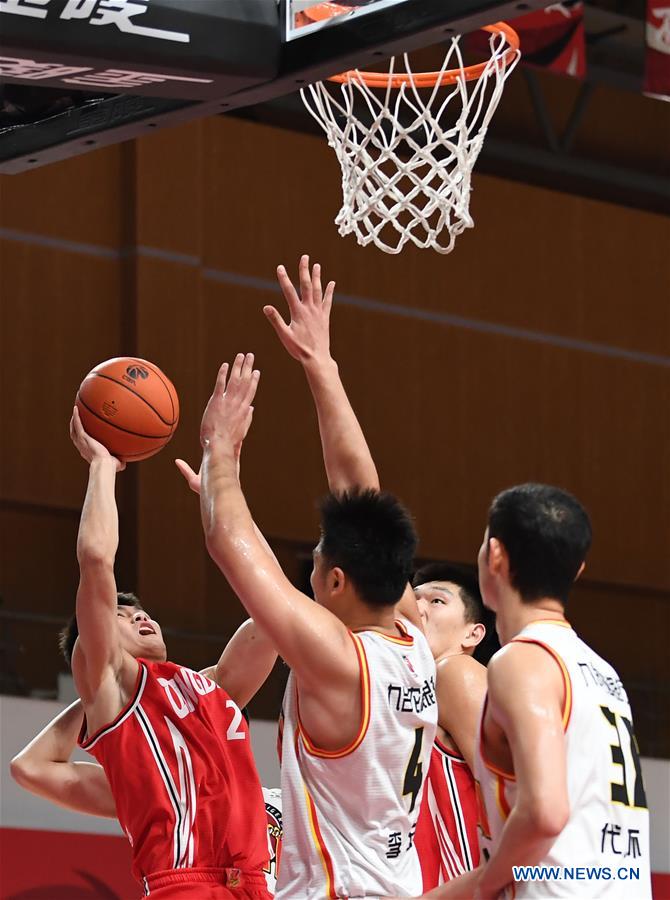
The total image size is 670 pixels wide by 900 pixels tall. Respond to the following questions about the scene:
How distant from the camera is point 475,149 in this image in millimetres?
5328

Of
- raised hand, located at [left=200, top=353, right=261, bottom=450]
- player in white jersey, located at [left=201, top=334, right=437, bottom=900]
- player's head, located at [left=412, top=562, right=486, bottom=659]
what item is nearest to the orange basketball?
raised hand, located at [left=200, top=353, right=261, bottom=450]

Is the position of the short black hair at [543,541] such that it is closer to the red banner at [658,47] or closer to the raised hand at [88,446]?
the raised hand at [88,446]

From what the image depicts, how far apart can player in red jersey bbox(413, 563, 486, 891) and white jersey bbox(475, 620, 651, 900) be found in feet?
4.84

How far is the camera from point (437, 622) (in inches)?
179

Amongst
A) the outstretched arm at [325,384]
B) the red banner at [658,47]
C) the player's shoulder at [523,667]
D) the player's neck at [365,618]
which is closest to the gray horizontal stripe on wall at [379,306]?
the red banner at [658,47]

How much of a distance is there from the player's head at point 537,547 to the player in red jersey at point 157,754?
1.38m

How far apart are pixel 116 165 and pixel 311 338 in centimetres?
747

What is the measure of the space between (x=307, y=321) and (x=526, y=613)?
4.88 ft

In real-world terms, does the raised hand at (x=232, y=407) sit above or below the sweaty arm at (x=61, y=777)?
above

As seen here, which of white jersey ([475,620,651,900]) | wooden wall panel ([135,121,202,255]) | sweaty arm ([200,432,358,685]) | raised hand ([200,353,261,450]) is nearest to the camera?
white jersey ([475,620,651,900])

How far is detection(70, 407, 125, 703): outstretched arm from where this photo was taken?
3879mm

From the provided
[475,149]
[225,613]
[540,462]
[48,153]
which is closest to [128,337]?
[225,613]

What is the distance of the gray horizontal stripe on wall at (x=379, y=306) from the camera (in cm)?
1092

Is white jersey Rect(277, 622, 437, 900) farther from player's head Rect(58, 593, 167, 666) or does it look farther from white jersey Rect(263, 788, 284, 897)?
white jersey Rect(263, 788, 284, 897)
